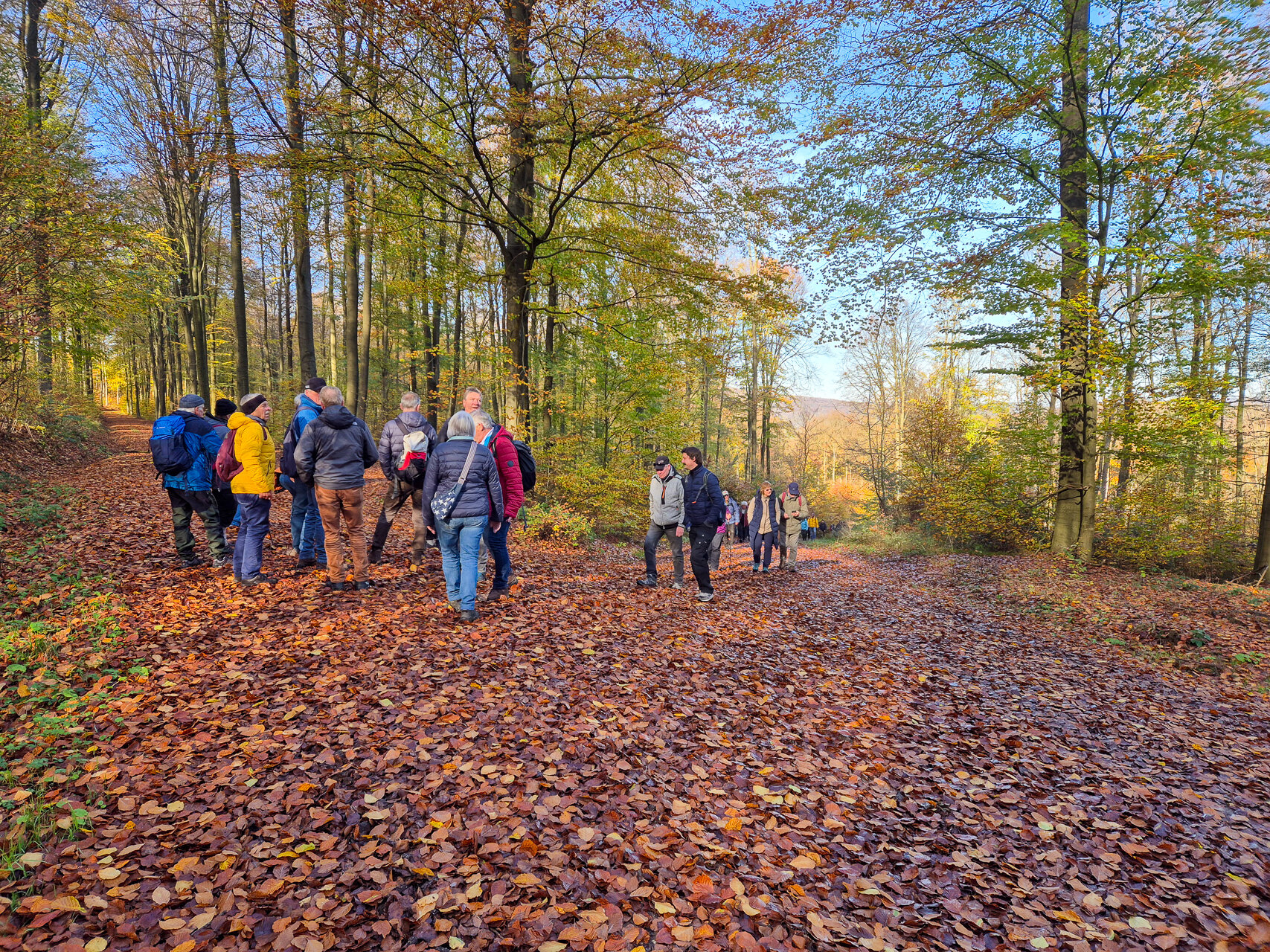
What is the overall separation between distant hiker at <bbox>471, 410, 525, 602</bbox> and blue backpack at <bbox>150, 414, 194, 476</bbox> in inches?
134

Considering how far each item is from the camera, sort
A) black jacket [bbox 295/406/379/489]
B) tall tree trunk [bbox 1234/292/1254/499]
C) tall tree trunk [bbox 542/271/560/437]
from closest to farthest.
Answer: black jacket [bbox 295/406/379/489], tall tree trunk [bbox 542/271/560/437], tall tree trunk [bbox 1234/292/1254/499]

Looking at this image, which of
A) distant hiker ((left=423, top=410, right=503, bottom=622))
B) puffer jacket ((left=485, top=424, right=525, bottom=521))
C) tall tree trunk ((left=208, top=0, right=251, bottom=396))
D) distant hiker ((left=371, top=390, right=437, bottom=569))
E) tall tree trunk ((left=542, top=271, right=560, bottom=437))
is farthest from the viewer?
tall tree trunk ((left=542, top=271, right=560, bottom=437))

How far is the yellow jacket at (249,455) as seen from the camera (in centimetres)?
595

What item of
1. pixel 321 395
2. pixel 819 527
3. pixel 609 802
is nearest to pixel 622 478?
pixel 321 395

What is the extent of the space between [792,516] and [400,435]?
929cm

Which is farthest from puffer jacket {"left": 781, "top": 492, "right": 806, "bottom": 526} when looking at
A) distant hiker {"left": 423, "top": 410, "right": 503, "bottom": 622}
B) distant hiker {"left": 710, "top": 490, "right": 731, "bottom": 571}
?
distant hiker {"left": 423, "top": 410, "right": 503, "bottom": 622}

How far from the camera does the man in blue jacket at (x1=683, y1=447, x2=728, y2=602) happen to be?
26.2ft

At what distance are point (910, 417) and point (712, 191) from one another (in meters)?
14.6

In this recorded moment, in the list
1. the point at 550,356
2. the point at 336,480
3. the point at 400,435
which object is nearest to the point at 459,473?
the point at 336,480

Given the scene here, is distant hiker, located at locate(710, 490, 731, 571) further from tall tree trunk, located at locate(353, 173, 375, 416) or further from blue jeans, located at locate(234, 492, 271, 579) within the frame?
tall tree trunk, located at locate(353, 173, 375, 416)

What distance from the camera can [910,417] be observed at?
20516 mm

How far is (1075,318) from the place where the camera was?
1039 centimetres

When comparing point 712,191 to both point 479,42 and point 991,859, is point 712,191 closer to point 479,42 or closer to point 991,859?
point 479,42

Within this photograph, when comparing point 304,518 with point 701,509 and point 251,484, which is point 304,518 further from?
point 701,509
